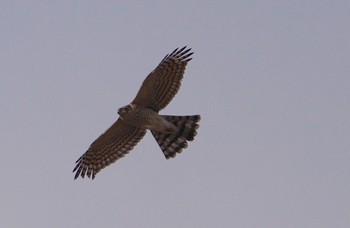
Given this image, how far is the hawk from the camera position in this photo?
23062 millimetres

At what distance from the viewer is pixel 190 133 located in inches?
936

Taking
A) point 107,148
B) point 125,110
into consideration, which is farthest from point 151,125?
point 107,148

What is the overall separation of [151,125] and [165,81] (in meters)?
1.11

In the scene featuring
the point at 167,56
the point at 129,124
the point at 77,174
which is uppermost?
the point at 167,56

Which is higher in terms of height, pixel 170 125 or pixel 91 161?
pixel 170 125

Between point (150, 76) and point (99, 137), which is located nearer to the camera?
point (150, 76)

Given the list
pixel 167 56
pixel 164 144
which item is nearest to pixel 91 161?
pixel 164 144

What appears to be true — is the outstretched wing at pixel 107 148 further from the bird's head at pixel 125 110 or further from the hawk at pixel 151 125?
the bird's head at pixel 125 110

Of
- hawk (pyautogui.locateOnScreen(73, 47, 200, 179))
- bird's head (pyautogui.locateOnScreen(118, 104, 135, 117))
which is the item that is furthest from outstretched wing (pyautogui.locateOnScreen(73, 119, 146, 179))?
bird's head (pyautogui.locateOnScreen(118, 104, 135, 117))

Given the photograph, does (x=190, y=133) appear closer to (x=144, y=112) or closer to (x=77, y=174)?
(x=144, y=112)

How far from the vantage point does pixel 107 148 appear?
24.7m

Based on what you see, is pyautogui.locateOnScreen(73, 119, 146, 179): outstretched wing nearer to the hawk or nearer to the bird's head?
the hawk

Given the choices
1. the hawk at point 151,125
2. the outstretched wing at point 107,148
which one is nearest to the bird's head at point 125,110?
the hawk at point 151,125

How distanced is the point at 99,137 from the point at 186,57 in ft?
10.3
